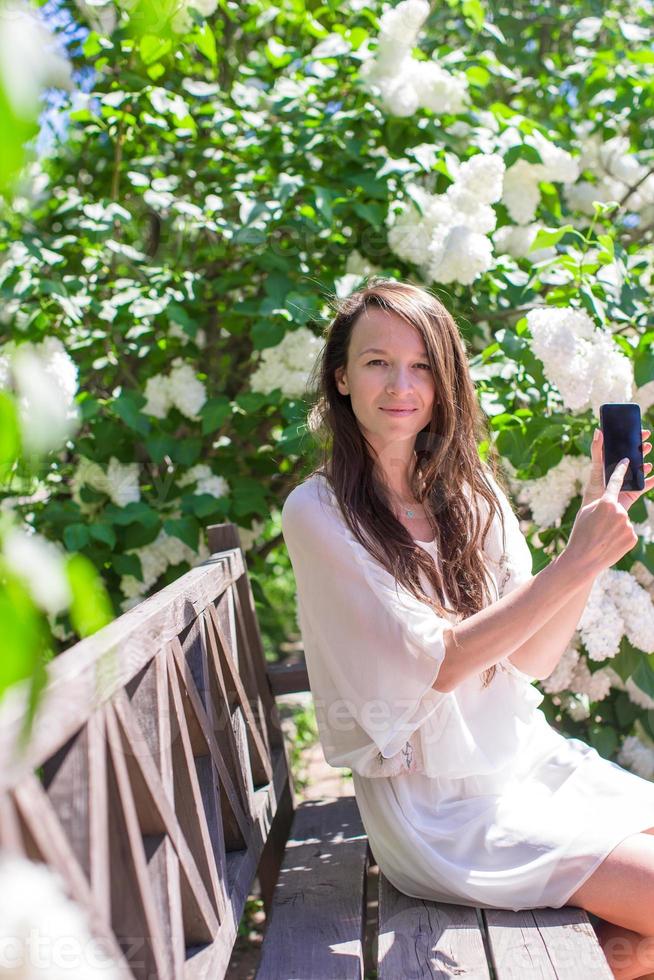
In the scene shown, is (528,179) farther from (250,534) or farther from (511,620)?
(511,620)

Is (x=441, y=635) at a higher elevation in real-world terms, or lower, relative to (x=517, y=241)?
lower

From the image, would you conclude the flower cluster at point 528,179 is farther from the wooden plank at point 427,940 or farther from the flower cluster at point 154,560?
the wooden plank at point 427,940

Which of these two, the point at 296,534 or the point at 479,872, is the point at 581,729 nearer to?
the point at 479,872

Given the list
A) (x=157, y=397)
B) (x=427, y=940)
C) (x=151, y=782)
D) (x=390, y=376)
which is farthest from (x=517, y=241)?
(x=151, y=782)

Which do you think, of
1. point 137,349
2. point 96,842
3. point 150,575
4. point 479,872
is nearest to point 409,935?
point 479,872

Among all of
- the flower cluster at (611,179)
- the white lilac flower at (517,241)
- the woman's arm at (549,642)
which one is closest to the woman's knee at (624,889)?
the woman's arm at (549,642)

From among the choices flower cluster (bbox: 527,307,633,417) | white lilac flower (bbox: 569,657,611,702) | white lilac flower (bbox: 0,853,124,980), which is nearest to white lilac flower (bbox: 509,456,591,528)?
flower cluster (bbox: 527,307,633,417)

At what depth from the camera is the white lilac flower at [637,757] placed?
102 inches

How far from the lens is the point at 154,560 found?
2.94 m

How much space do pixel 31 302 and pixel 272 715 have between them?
1402mm

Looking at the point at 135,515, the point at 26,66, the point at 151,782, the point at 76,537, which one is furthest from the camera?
the point at 135,515

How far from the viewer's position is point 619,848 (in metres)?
1.70

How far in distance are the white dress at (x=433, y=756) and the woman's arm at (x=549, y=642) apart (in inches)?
2.0

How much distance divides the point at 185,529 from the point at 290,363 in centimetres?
58
